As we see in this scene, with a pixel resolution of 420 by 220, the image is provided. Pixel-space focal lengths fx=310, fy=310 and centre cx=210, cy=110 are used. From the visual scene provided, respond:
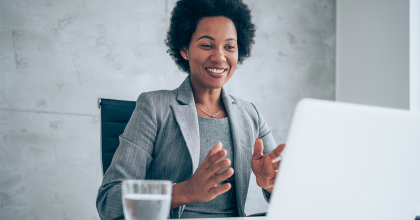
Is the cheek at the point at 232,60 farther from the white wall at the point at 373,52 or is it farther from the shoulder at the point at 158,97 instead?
the white wall at the point at 373,52

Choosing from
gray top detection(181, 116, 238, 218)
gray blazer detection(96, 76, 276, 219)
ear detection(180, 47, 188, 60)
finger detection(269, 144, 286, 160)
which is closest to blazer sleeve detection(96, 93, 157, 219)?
gray blazer detection(96, 76, 276, 219)

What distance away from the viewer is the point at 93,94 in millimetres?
2273

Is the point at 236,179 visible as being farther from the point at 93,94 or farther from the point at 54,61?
the point at 54,61

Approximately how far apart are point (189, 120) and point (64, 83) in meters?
1.33

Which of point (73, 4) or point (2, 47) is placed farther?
point (73, 4)

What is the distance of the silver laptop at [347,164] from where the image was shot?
Result: 1.57ft

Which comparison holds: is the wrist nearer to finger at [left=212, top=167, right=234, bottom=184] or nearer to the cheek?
finger at [left=212, top=167, right=234, bottom=184]

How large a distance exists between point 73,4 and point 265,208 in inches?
93.2

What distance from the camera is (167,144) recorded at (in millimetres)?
1220

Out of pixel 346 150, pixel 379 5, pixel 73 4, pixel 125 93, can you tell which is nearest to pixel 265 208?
pixel 125 93

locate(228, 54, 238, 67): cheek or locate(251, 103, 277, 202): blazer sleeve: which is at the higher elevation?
locate(228, 54, 238, 67): cheek

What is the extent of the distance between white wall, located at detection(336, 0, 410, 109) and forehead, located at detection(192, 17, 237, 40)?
1734 mm

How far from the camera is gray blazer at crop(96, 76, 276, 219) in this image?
107 cm

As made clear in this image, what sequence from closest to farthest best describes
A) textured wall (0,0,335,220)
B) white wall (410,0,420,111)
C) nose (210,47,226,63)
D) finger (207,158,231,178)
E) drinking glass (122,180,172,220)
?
1. drinking glass (122,180,172,220)
2. finger (207,158,231,178)
3. nose (210,47,226,63)
4. textured wall (0,0,335,220)
5. white wall (410,0,420,111)
